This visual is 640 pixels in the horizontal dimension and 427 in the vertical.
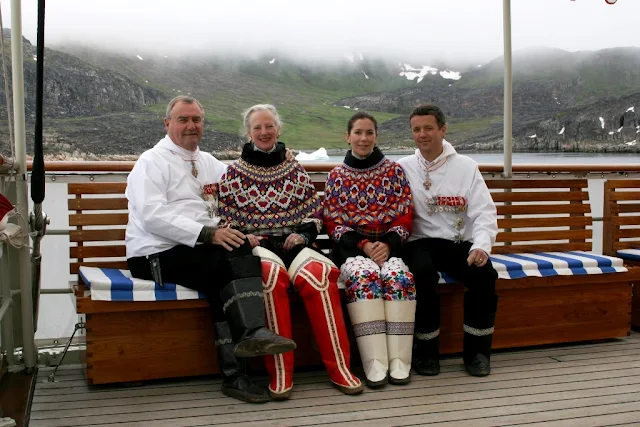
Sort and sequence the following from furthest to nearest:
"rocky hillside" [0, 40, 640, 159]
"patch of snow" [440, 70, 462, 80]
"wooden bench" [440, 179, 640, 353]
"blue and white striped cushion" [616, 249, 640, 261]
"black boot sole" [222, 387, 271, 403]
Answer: "patch of snow" [440, 70, 462, 80]
"blue and white striped cushion" [616, 249, 640, 261]
"rocky hillside" [0, 40, 640, 159]
"wooden bench" [440, 179, 640, 353]
"black boot sole" [222, 387, 271, 403]

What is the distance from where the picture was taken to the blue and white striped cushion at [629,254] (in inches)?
145

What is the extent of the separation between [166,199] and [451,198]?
4.46 feet

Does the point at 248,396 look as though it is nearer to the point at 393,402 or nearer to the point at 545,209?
the point at 393,402

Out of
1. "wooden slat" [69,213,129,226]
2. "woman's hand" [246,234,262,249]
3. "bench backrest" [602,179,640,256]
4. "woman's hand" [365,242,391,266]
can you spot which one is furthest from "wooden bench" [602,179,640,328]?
"wooden slat" [69,213,129,226]

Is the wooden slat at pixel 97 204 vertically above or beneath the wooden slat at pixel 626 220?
above

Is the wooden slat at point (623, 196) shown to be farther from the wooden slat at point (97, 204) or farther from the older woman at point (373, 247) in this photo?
the wooden slat at point (97, 204)

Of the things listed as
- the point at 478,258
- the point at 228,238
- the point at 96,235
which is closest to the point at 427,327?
the point at 478,258

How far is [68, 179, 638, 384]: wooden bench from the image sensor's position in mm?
2725

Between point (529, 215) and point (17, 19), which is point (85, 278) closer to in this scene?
point (17, 19)

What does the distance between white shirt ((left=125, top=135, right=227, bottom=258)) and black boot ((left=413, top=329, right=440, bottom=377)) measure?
1078mm

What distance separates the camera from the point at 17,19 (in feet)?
9.33

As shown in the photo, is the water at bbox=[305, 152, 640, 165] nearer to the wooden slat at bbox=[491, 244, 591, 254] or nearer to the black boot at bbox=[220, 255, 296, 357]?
the wooden slat at bbox=[491, 244, 591, 254]

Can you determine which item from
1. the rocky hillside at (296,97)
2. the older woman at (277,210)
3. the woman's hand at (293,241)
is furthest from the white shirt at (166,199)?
the woman's hand at (293,241)

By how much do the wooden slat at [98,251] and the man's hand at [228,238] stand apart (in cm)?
68
